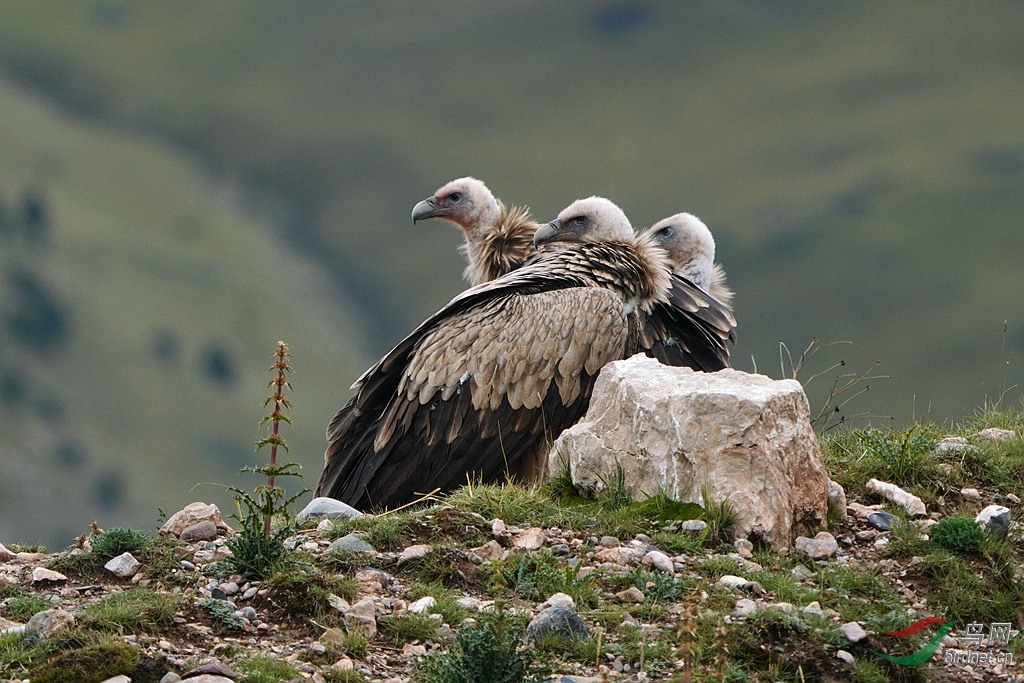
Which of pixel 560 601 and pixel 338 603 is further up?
pixel 338 603

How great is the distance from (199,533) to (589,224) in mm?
4897

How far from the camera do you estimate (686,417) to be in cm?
629

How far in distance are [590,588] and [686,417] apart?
A: 1249 millimetres

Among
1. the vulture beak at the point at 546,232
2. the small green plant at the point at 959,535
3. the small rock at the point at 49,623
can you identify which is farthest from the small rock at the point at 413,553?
the vulture beak at the point at 546,232

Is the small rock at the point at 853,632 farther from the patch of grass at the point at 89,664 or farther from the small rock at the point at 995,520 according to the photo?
the patch of grass at the point at 89,664

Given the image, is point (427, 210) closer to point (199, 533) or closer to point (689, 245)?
point (689, 245)

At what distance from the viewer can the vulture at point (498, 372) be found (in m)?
8.71

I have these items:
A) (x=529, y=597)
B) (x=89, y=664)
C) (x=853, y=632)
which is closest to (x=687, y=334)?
(x=529, y=597)

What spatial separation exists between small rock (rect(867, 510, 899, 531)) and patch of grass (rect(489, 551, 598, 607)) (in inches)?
67.5

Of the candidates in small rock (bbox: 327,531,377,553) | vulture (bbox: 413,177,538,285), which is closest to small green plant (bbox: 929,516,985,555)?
small rock (bbox: 327,531,377,553)

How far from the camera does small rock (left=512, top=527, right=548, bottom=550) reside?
5.91 metres

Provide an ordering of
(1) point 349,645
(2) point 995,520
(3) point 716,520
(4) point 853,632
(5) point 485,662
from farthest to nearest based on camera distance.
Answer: (2) point 995,520 < (3) point 716,520 < (4) point 853,632 < (1) point 349,645 < (5) point 485,662

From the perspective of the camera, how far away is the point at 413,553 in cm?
563

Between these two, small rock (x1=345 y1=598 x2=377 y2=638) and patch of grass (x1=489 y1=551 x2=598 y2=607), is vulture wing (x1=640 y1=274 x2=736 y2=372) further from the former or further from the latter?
small rock (x1=345 y1=598 x2=377 y2=638)
